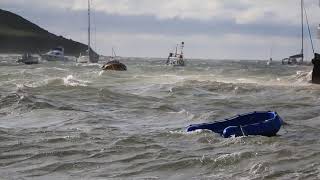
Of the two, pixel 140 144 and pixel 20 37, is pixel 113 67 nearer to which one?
pixel 140 144

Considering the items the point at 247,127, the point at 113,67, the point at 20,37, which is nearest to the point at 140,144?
the point at 247,127

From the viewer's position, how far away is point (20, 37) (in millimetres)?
189125

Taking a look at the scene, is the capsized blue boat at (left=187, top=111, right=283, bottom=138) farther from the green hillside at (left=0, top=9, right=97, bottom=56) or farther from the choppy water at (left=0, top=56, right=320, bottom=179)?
the green hillside at (left=0, top=9, right=97, bottom=56)

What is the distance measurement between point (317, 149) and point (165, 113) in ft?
37.3

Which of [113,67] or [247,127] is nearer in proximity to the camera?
[247,127]

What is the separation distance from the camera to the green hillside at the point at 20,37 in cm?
18775

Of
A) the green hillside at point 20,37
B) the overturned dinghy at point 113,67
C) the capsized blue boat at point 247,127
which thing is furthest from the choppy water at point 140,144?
the green hillside at point 20,37

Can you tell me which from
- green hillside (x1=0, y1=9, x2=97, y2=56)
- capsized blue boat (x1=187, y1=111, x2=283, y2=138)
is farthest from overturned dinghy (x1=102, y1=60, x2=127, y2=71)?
green hillside (x1=0, y1=9, x2=97, y2=56)

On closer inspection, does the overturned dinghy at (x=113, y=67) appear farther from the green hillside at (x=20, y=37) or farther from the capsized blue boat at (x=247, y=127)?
the green hillside at (x=20, y=37)

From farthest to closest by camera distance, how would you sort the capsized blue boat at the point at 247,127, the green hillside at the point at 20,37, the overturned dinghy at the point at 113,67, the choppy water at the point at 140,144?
the green hillside at the point at 20,37, the overturned dinghy at the point at 113,67, the capsized blue boat at the point at 247,127, the choppy water at the point at 140,144

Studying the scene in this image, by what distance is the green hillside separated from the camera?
188 m

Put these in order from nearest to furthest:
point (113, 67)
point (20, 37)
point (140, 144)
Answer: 1. point (140, 144)
2. point (113, 67)
3. point (20, 37)

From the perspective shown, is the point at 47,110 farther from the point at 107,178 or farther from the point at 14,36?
the point at 14,36

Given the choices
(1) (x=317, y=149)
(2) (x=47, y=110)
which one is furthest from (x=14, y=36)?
(1) (x=317, y=149)
